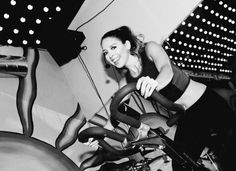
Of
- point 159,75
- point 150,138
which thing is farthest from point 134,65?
point 150,138

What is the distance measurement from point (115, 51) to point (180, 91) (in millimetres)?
434

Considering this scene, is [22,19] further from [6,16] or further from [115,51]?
[115,51]

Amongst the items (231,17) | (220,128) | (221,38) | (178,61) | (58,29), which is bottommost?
(58,29)

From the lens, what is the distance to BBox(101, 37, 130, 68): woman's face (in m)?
1.71

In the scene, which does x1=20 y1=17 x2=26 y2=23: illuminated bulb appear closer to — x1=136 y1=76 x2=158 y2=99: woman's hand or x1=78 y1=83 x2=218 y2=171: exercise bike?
x1=78 y1=83 x2=218 y2=171: exercise bike

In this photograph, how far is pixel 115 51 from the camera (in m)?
1.71

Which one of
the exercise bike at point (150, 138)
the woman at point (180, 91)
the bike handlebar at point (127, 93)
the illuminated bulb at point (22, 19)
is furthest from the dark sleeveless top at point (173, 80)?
the illuminated bulb at point (22, 19)

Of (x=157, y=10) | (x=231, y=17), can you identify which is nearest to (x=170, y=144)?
(x=157, y=10)

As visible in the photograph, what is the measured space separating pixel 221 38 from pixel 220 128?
1773 millimetres

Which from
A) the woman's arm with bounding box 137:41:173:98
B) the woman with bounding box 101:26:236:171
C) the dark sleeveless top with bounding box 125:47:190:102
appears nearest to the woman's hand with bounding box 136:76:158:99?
the woman's arm with bounding box 137:41:173:98

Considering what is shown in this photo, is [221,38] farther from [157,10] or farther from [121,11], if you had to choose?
[121,11]

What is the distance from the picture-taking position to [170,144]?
47.0 inches

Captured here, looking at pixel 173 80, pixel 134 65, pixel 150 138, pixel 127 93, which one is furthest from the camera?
pixel 134 65

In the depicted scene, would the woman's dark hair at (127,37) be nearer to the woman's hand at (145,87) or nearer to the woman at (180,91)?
the woman at (180,91)
